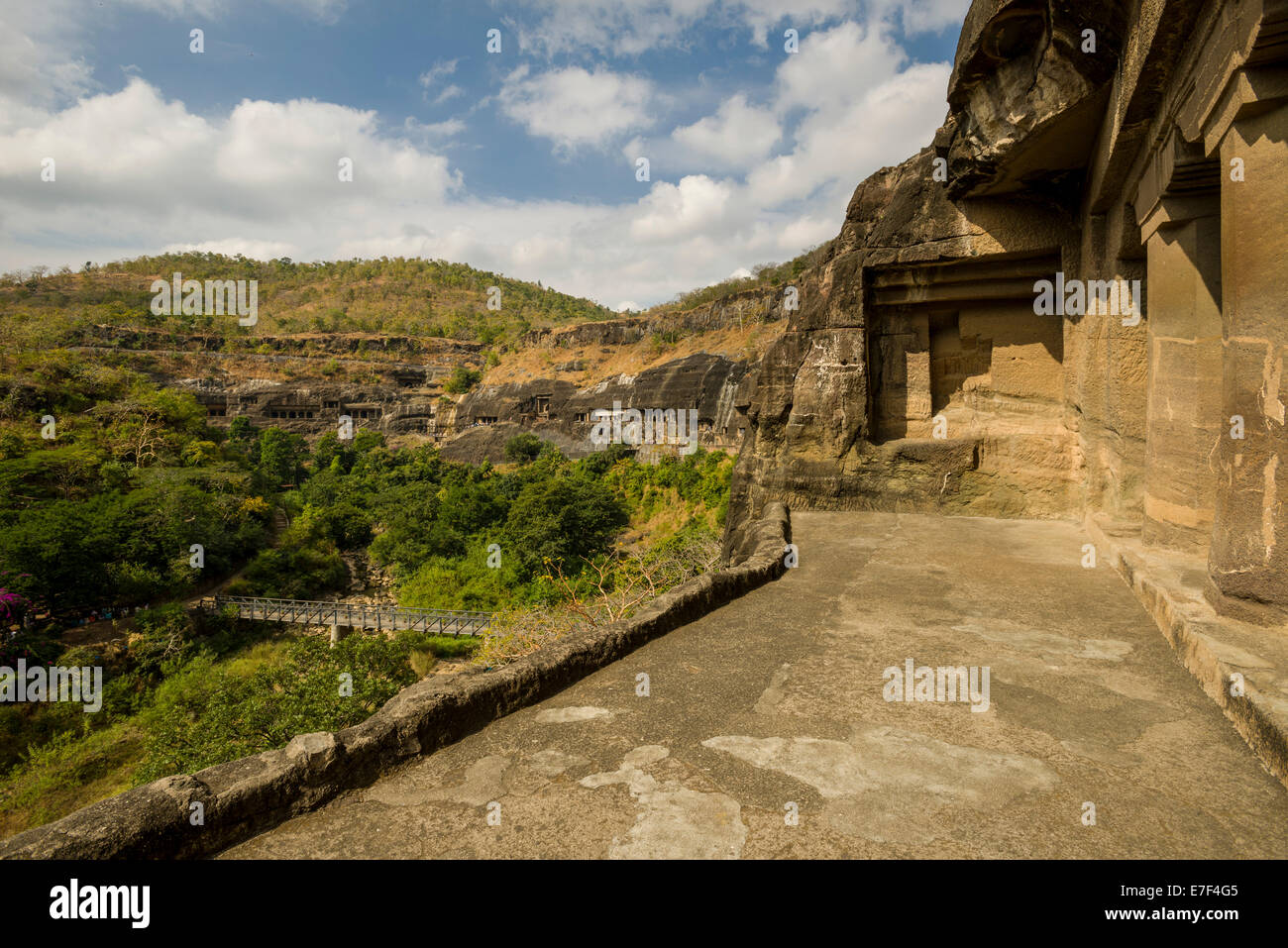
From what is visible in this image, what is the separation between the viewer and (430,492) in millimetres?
34562

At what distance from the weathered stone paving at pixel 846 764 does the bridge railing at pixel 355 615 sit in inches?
725

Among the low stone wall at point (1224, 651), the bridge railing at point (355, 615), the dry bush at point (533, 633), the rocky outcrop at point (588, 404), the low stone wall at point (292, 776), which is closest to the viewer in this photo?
the low stone wall at point (292, 776)

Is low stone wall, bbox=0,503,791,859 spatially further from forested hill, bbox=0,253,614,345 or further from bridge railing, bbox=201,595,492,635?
forested hill, bbox=0,253,614,345

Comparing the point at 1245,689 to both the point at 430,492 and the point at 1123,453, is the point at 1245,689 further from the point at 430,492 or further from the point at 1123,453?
the point at 430,492

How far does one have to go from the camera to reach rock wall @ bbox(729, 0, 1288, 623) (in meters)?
2.72

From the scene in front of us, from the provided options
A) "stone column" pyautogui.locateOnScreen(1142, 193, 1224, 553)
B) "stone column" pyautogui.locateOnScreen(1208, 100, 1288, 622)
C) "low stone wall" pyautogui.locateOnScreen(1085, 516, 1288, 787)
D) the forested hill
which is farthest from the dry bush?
the forested hill

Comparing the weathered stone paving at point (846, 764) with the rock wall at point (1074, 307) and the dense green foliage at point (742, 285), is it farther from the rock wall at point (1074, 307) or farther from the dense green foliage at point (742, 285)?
the dense green foliage at point (742, 285)

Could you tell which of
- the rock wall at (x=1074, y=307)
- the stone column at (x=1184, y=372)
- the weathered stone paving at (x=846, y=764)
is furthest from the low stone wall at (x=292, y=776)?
the stone column at (x=1184, y=372)

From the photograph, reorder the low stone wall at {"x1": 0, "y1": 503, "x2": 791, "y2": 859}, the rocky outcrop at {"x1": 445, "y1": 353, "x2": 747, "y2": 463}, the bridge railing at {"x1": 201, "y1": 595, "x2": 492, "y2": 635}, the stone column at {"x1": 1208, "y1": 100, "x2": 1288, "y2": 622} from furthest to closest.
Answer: the rocky outcrop at {"x1": 445, "y1": 353, "x2": 747, "y2": 463}
the bridge railing at {"x1": 201, "y1": 595, "x2": 492, "y2": 635}
the stone column at {"x1": 1208, "y1": 100, "x2": 1288, "y2": 622}
the low stone wall at {"x1": 0, "y1": 503, "x2": 791, "y2": 859}

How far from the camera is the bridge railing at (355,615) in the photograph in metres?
21.2

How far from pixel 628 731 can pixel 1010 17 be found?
500 centimetres

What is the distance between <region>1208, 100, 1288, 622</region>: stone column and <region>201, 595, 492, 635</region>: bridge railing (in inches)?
757
